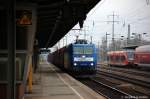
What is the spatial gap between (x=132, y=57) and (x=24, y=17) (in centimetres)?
4460

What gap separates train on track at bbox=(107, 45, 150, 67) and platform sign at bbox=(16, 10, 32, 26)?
104ft

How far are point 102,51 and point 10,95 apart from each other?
348ft

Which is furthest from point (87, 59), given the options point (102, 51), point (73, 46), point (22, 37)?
point (102, 51)

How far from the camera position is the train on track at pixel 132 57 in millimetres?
43125

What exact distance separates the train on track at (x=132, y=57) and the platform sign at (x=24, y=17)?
104 ft

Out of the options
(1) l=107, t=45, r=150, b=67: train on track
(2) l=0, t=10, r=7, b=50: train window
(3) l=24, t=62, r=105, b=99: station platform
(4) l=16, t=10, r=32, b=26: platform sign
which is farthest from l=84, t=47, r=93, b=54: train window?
(4) l=16, t=10, r=32, b=26: platform sign

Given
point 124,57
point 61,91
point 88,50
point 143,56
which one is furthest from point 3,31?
point 124,57

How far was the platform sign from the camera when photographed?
11148 mm

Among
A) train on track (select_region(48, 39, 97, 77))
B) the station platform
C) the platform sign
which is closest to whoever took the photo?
the platform sign

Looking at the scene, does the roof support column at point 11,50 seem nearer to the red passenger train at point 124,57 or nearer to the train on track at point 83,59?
the train on track at point 83,59

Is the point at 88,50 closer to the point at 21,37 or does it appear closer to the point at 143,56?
the point at 143,56

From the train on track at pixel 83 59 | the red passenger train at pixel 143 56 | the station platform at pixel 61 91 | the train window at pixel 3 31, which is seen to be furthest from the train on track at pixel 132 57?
the train window at pixel 3 31

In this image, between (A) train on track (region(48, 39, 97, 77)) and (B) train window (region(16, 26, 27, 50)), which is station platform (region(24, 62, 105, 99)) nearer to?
(B) train window (region(16, 26, 27, 50))

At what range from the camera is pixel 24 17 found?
444 inches
